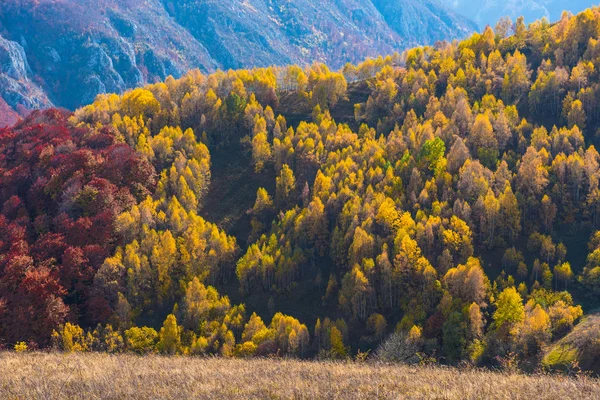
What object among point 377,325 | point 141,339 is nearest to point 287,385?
point 377,325

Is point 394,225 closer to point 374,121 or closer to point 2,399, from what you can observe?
point 374,121

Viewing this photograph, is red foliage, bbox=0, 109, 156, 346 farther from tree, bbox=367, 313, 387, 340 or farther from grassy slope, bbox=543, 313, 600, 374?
grassy slope, bbox=543, 313, 600, 374

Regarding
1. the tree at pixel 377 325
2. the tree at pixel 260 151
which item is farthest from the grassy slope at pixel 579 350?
the tree at pixel 260 151

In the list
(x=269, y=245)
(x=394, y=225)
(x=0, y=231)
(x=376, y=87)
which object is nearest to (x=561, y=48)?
(x=376, y=87)

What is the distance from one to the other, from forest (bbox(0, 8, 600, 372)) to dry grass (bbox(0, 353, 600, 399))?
3995 centimetres

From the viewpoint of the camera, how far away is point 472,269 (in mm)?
85500

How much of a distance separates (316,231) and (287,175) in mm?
22302

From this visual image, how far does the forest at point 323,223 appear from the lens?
86.0 metres

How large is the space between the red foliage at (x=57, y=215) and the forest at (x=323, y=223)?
46cm

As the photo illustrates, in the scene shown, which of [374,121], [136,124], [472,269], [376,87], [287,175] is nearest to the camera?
[472,269]

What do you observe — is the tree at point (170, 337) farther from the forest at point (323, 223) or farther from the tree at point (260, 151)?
the tree at point (260, 151)

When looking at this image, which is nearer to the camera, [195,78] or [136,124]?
[136,124]

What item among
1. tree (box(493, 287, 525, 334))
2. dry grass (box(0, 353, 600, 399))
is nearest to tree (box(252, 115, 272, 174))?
tree (box(493, 287, 525, 334))

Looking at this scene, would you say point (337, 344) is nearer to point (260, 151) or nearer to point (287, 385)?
point (287, 385)
